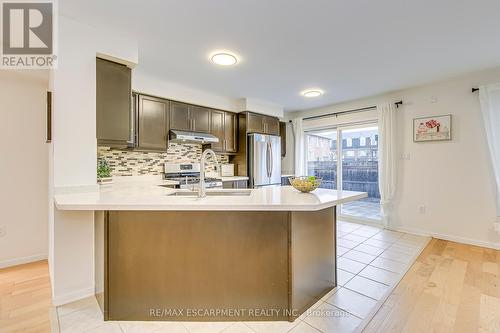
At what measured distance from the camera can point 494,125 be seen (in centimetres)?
311

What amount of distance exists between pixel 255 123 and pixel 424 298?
354 centimetres

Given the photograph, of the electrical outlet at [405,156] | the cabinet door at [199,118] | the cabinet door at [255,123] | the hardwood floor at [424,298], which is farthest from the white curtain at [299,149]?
the hardwood floor at [424,298]

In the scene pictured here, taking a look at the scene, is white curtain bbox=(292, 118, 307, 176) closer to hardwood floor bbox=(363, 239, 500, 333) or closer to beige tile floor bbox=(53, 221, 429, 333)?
beige tile floor bbox=(53, 221, 429, 333)

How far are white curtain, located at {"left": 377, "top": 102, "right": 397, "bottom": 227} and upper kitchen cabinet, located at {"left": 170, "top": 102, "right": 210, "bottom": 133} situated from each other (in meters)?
3.08

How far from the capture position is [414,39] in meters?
2.39

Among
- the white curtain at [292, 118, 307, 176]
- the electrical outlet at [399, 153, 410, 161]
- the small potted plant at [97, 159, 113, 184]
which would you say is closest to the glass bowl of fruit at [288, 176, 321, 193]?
the small potted plant at [97, 159, 113, 184]

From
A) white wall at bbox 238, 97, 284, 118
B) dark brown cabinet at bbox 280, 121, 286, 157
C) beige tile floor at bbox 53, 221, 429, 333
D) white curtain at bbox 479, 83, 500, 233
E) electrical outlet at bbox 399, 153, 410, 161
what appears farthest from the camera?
dark brown cabinet at bbox 280, 121, 286, 157

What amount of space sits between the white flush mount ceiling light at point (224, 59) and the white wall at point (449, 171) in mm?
2970

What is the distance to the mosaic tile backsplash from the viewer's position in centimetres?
336

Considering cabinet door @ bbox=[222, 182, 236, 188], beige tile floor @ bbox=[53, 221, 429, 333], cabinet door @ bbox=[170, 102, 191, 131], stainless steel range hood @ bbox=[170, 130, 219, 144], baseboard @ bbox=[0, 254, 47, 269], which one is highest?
cabinet door @ bbox=[170, 102, 191, 131]

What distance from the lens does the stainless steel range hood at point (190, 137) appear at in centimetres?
359

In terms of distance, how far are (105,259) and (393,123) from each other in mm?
4423

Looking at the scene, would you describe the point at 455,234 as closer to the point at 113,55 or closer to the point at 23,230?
the point at 113,55

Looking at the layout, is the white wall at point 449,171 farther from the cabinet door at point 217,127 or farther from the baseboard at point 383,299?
the cabinet door at point 217,127
